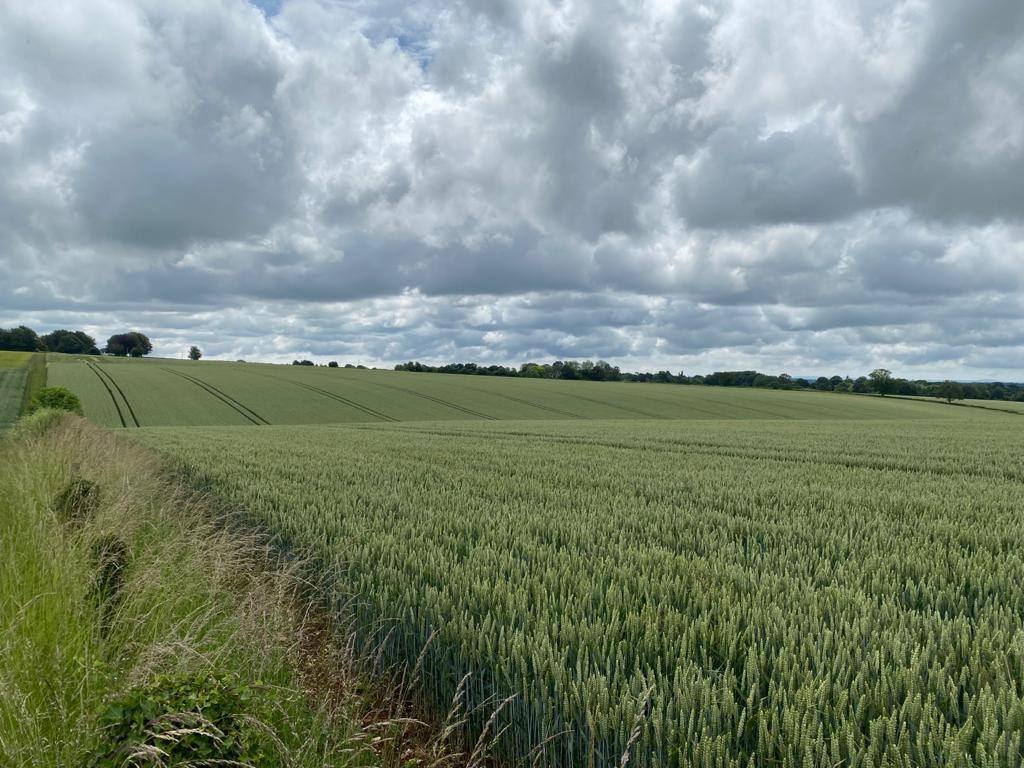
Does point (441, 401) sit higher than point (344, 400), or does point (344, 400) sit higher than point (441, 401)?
point (441, 401)

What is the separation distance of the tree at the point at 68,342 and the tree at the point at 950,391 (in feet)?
455

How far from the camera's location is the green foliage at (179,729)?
2332 millimetres

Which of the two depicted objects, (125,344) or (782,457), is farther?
(125,344)

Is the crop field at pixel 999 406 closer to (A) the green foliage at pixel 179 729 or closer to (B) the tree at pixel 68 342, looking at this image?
(A) the green foliage at pixel 179 729

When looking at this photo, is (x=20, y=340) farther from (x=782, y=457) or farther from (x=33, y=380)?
(x=782, y=457)

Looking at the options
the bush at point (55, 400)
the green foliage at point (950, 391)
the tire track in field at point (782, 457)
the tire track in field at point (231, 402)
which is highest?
the green foliage at point (950, 391)

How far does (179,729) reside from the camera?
7.57 feet

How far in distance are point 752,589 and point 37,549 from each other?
6.23m

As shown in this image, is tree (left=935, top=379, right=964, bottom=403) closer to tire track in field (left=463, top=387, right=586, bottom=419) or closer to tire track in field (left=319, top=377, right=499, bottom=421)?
tire track in field (left=463, top=387, right=586, bottom=419)

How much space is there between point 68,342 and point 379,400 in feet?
288

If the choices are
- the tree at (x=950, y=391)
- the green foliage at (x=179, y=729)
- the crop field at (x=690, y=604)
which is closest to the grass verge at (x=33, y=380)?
the crop field at (x=690, y=604)

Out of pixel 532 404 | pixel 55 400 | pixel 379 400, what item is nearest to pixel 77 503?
pixel 55 400

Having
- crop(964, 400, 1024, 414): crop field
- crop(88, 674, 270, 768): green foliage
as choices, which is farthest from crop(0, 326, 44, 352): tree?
crop(964, 400, 1024, 414): crop field

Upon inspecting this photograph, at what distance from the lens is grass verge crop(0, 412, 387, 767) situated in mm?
2441
